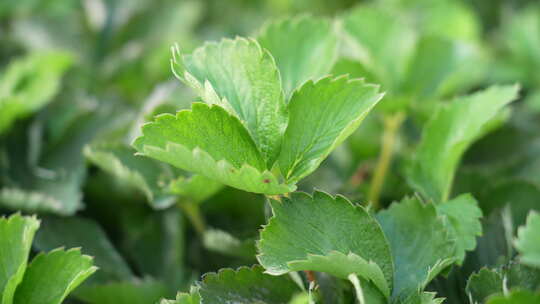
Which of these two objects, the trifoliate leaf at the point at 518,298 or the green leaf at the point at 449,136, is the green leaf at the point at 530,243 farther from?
the green leaf at the point at 449,136

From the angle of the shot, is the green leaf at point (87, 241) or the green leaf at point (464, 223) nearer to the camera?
the green leaf at point (464, 223)

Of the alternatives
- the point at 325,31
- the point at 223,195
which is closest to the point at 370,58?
the point at 325,31

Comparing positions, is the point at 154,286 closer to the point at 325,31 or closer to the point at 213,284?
the point at 213,284

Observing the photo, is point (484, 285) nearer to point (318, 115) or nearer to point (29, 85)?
point (318, 115)

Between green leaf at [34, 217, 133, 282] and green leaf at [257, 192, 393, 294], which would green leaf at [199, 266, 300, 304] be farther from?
green leaf at [34, 217, 133, 282]

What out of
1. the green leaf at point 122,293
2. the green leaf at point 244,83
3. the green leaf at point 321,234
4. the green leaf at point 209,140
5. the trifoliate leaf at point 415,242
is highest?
the green leaf at point 244,83

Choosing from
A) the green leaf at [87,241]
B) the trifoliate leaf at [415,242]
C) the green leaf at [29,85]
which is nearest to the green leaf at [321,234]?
the trifoliate leaf at [415,242]

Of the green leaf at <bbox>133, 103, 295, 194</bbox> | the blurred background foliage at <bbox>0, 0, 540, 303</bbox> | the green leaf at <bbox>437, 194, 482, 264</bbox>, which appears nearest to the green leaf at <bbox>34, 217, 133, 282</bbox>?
the blurred background foliage at <bbox>0, 0, 540, 303</bbox>
